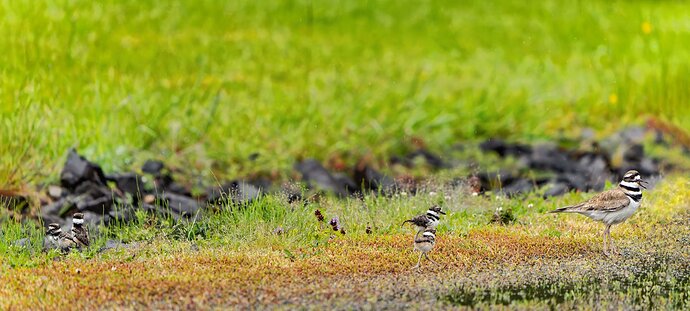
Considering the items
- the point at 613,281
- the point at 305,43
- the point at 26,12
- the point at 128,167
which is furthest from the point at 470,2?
the point at 613,281

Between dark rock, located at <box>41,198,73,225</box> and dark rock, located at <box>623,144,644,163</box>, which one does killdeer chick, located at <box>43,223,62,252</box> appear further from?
dark rock, located at <box>623,144,644,163</box>

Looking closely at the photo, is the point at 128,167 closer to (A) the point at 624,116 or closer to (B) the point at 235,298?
(B) the point at 235,298

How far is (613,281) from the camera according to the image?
6.24 m

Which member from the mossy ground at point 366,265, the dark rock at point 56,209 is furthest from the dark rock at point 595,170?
the dark rock at point 56,209

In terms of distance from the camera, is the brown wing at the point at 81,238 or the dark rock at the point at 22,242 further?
the dark rock at the point at 22,242

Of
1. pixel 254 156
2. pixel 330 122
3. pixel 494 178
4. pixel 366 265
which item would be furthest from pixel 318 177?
pixel 366 265

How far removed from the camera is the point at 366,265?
631 cm

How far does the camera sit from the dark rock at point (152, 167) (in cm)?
→ 907

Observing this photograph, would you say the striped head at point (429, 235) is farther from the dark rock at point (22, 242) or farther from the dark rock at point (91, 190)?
the dark rock at point (91, 190)

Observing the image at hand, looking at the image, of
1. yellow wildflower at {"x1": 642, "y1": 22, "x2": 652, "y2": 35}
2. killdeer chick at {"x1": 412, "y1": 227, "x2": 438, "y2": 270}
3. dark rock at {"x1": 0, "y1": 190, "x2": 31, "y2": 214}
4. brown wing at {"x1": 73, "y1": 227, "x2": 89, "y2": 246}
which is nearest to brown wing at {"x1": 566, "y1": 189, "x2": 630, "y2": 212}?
killdeer chick at {"x1": 412, "y1": 227, "x2": 438, "y2": 270}

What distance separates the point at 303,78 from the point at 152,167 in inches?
140

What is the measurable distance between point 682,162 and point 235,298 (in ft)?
20.4

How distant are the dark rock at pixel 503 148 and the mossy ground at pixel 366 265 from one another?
2888mm

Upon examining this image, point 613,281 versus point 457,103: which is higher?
point 457,103
